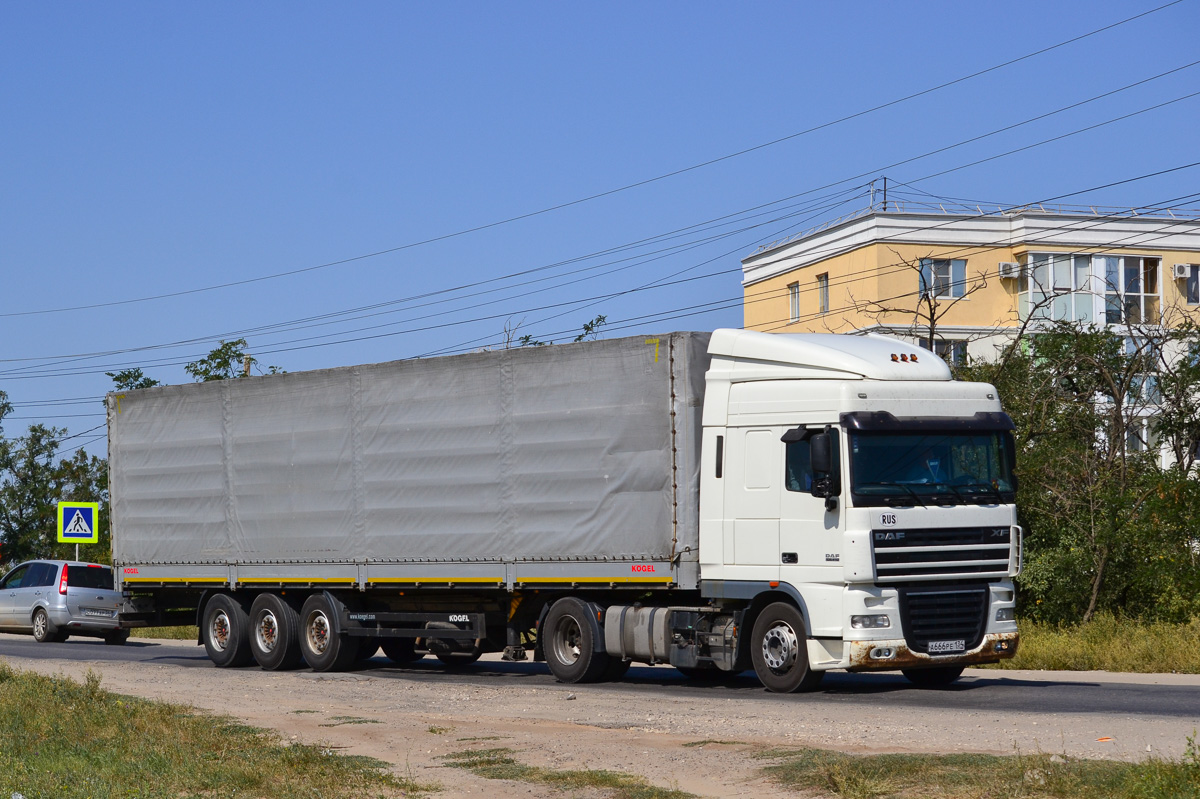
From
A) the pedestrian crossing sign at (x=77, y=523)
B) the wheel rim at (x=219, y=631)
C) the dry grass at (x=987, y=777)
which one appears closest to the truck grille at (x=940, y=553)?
the dry grass at (x=987, y=777)

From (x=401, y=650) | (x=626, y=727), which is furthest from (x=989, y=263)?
(x=626, y=727)

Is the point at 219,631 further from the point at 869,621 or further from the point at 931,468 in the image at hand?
the point at 931,468

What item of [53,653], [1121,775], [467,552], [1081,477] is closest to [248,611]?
[467,552]

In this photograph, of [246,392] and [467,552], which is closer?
[467,552]

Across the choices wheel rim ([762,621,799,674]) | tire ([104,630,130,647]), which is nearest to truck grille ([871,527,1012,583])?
wheel rim ([762,621,799,674])

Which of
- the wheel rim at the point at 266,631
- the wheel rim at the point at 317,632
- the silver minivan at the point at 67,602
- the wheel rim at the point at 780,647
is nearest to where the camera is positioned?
the wheel rim at the point at 780,647

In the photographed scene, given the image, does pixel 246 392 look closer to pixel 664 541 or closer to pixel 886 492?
pixel 664 541

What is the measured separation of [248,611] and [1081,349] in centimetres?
1528

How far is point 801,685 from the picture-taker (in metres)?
14.9

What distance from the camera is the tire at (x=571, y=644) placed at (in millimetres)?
16703

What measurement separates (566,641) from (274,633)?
A: 5.18 meters

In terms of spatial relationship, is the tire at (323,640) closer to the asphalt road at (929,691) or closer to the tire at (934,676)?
the asphalt road at (929,691)

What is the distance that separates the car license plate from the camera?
14.7m

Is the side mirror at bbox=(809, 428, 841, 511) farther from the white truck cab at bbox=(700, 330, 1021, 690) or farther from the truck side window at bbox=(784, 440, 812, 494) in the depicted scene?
the truck side window at bbox=(784, 440, 812, 494)
